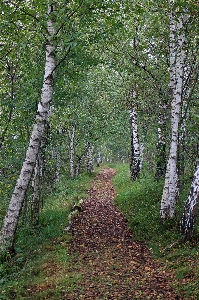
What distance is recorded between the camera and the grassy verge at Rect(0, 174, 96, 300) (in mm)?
7488

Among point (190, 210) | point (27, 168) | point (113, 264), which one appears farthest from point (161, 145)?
point (27, 168)

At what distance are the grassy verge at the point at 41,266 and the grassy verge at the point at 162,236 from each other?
277 centimetres

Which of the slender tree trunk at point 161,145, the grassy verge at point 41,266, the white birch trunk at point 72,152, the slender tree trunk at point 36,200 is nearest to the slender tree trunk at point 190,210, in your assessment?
the grassy verge at point 41,266

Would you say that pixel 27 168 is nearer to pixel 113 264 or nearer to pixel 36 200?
pixel 36 200

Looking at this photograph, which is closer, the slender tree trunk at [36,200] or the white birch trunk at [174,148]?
the white birch trunk at [174,148]

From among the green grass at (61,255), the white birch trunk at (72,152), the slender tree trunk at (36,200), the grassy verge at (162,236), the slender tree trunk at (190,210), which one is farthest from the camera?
the white birch trunk at (72,152)

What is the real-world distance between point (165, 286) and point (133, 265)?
1619mm

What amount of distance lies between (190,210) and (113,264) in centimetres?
296

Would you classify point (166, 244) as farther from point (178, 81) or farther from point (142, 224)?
point (178, 81)

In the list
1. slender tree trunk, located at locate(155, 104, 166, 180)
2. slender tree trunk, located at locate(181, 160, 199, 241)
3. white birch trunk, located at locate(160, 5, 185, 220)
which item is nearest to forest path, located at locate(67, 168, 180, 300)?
slender tree trunk, located at locate(181, 160, 199, 241)

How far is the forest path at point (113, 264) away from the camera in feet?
24.3

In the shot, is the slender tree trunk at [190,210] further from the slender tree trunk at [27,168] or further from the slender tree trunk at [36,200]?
the slender tree trunk at [36,200]

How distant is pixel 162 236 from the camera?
1087 centimetres

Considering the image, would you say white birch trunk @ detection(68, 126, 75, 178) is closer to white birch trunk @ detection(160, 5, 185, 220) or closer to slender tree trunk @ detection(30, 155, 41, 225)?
slender tree trunk @ detection(30, 155, 41, 225)
